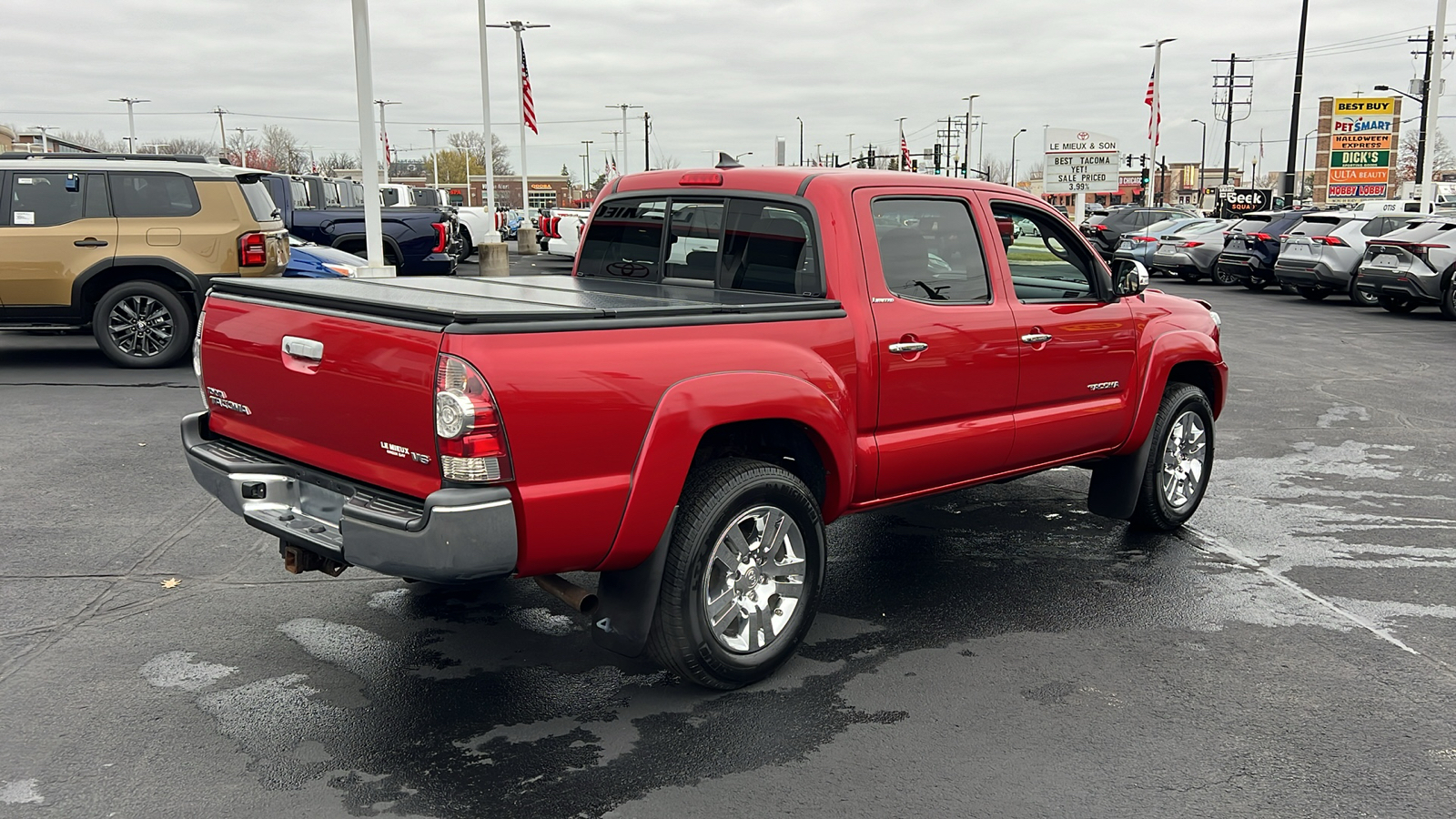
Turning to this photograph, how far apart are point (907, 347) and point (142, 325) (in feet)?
30.8

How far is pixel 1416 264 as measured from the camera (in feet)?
60.5

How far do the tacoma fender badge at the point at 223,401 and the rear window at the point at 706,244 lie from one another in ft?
6.43

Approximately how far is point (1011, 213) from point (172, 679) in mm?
4123

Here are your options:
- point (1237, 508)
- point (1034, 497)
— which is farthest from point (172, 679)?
point (1237, 508)

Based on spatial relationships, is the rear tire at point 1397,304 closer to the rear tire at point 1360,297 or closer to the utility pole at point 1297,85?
the rear tire at point 1360,297

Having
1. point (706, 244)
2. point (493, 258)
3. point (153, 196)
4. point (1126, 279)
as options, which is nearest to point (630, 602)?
point (706, 244)

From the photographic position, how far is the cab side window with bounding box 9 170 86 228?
11.0 meters

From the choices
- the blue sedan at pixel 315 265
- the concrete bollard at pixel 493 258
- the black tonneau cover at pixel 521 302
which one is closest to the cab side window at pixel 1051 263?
the black tonneau cover at pixel 521 302

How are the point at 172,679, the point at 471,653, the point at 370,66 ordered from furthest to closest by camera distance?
the point at 370,66
the point at 471,653
the point at 172,679

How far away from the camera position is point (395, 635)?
4785 mm

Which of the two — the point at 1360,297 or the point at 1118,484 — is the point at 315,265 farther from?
the point at 1360,297

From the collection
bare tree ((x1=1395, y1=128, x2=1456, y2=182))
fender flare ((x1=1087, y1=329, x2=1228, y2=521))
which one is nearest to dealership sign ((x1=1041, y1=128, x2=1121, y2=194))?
fender flare ((x1=1087, y1=329, x2=1228, y2=521))

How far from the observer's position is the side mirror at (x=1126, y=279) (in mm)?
5879

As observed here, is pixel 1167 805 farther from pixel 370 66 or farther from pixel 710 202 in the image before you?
pixel 370 66
